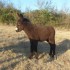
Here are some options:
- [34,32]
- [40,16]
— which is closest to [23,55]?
[34,32]

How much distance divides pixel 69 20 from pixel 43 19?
9.98ft

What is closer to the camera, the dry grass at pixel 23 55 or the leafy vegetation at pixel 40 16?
the dry grass at pixel 23 55

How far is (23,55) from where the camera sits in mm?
12336

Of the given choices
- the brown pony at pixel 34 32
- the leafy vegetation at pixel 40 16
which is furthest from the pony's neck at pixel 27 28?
the leafy vegetation at pixel 40 16

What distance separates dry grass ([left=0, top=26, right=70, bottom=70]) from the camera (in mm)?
11102

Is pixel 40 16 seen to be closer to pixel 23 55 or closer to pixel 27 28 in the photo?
pixel 27 28

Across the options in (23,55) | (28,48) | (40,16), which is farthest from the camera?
(40,16)

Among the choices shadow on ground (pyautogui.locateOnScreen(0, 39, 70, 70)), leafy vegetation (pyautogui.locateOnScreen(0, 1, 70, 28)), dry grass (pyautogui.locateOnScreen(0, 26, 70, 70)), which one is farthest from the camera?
leafy vegetation (pyautogui.locateOnScreen(0, 1, 70, 28))

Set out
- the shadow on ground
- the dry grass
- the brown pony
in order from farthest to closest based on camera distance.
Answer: the shadow on ground
the brown pony
the dry grass

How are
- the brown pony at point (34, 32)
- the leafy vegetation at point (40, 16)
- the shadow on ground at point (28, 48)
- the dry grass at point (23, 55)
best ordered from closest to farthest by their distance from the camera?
the dry grass at point (23, 55), the brown pony at point (34, 32), the shadow on ground at point (28, 48), the leafy vegetation at point (40, 16)

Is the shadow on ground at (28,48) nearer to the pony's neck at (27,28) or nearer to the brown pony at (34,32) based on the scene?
the brown pony at (34,32)

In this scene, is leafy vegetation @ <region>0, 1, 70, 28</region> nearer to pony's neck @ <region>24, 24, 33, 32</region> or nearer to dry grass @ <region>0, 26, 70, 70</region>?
dry grass @ <region>0, 26, 70, 70</region>

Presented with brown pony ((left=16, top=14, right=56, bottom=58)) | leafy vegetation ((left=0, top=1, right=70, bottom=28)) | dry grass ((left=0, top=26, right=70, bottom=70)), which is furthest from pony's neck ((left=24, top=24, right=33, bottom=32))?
leafy vegetation ((left=0, top=1, right=70, bottom=28))

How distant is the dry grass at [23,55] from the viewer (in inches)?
437
